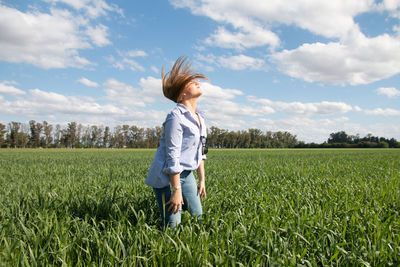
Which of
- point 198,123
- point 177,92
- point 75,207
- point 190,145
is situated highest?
point 177,92

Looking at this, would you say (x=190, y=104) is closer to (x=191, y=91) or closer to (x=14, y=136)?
(x=191, y=91)

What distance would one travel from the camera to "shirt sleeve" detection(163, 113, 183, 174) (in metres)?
2.49

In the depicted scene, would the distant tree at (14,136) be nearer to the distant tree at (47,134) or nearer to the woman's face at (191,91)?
the distant tree at (47,134)

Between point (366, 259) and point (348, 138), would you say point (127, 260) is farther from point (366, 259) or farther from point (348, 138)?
point (348, 138)

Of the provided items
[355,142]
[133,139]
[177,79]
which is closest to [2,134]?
[133,139]

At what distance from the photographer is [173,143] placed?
8.28ft

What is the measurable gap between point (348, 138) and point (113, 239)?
153882 millimetres

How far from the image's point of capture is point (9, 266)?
6.85ft

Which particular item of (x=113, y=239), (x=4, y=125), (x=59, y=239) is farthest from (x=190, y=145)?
(x=4, y=125)

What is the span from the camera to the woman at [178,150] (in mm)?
2543

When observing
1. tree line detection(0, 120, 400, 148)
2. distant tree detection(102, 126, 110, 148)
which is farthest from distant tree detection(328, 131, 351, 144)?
distant tree detection(102, 126, 110, 148)

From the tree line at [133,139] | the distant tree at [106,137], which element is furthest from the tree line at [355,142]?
the distant tree at [106,137]

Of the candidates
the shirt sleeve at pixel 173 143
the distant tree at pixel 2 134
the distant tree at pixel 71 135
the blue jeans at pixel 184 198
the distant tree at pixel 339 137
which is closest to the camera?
the shirt sleeve at pixel 173 143

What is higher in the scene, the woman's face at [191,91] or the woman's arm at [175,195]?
the woman's face at [191,91]
